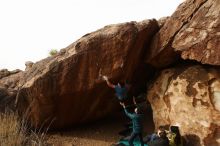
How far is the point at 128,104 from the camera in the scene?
40.7ft

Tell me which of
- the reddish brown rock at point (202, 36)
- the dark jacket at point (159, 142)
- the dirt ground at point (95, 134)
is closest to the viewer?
the dark jacket at point (159, 142)

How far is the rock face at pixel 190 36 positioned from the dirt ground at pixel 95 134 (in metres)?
2.23

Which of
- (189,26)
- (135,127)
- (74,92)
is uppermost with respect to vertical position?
(189,26)

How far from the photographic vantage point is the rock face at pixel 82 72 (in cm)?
1130

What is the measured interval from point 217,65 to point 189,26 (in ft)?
4.03

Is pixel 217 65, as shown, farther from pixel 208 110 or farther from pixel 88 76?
pixel 88 76

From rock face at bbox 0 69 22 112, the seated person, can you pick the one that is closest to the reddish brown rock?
the seated person

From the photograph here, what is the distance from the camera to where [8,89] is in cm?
1220

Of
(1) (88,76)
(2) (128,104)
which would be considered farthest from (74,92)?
(2) (128,104)

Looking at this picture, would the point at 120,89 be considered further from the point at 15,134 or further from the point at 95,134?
the point at 15,134

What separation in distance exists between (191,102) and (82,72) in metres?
3.05

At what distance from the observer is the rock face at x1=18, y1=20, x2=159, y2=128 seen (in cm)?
1130

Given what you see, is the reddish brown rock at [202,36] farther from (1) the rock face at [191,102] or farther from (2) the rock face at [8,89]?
(2) the rock face at [8,89]

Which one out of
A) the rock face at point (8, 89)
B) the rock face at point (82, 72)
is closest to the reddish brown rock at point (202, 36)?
the rock face at point (82, 72)
